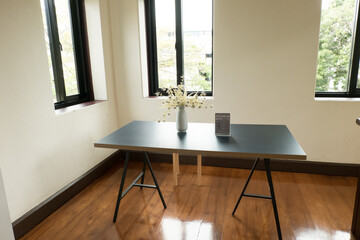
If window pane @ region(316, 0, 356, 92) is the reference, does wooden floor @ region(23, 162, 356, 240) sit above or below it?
below

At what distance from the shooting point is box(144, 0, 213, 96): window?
3.41 m

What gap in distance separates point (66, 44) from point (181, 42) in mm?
1424

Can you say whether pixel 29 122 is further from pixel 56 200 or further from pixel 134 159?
pixel 134 159

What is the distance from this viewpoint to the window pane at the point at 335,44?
2961mm

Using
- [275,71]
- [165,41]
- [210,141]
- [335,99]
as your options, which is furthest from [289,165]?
[165,41]

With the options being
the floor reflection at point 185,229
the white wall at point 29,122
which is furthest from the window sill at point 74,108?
the floor reflection at point 185,229

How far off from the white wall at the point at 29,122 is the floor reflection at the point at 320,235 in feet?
7.36

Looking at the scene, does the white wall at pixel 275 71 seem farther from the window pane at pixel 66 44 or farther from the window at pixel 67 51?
the window pane at pixel 66 44

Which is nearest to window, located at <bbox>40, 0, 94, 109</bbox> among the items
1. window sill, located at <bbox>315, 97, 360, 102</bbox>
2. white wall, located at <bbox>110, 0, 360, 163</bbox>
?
white wall, located at <bbox>110, 0, 360, 163</bbox>

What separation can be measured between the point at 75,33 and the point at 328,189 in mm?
3335

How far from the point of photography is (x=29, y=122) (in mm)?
2211

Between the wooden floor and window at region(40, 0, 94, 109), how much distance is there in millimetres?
1091

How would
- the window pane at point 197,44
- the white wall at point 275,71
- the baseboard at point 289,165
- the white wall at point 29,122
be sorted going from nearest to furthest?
the white wall at point 29,122 < the white wall at point 275,71 < the baseboard at point 289,165 < the window pane at point 197,44

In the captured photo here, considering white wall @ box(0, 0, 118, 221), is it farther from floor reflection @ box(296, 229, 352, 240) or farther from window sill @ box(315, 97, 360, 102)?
window sill @ box(315, 97, 360, 102)
